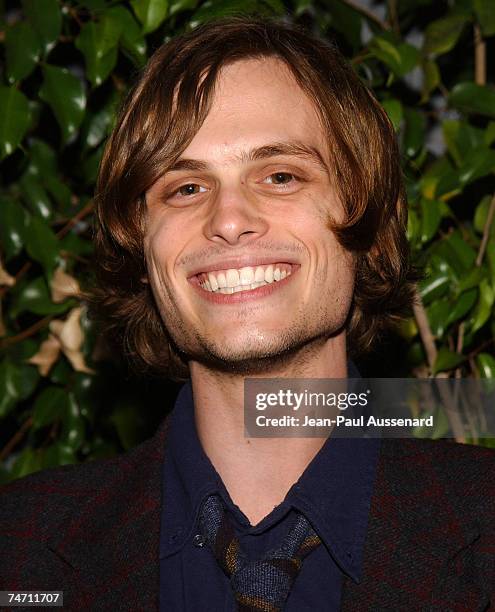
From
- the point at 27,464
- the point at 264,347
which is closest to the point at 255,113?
the point at 264,347

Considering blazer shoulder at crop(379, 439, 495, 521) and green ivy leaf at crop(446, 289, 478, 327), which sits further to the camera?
green ivy leaf at crop(446, 289, 478, 327)

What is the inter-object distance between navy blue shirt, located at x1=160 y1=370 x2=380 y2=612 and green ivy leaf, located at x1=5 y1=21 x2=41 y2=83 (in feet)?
2.57

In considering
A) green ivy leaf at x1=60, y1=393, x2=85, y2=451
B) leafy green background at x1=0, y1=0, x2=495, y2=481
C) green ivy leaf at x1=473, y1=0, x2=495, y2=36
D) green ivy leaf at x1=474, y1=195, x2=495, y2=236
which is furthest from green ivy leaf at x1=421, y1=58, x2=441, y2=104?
green ivy leaf at x1=60, y1=393, x2=85, y2=451

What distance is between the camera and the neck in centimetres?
146

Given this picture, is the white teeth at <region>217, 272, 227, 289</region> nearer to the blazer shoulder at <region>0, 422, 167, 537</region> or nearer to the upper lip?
the upper lip

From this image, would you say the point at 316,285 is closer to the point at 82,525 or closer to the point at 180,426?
the point at 180,426

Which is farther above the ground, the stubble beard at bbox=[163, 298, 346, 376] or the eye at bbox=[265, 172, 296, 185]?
the eye at bbox=[265, 172, 296, 185]

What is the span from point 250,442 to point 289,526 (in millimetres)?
154

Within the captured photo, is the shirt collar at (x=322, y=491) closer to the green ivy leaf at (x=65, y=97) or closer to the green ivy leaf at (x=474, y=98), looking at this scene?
the green ivy leaf at (x=65, y=97)

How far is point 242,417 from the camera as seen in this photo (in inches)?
59.3

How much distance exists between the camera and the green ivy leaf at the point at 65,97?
5.98 ft

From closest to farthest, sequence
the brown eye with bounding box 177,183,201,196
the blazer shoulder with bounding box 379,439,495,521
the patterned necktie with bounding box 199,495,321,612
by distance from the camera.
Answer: the patterned necktie with bounding box 199,495,321,612, the blazer shoulder with bounding box 379,439,495,521, the brown eye with bounding box 177,183,201,196

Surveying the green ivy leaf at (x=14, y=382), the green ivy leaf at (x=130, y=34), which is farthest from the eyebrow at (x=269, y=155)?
the green ivy leaf at (x=14, y=382)

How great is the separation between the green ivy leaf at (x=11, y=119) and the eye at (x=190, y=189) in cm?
42
